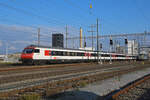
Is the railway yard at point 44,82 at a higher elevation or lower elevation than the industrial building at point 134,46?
lower

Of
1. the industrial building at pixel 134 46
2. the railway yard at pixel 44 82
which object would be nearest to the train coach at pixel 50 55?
the railway yard at pixel 44 82

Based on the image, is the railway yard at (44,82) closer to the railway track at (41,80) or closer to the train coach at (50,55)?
the railway track at (41,80)

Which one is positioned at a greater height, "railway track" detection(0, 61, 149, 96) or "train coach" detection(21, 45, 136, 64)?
"train coach" detection(21, 45, 136, 64)

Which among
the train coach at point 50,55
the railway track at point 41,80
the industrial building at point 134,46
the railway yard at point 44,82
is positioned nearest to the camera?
the railway yard at point 44,82

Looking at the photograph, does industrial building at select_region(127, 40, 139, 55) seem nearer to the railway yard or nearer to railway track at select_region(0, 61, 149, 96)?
the railway yard

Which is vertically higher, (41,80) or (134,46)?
(134,46)

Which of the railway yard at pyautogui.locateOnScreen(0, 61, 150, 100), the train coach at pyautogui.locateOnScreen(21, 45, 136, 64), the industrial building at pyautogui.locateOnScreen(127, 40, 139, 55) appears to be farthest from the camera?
the industrial building at pyautogui.locateOnScreen(127, 40, 139, 55)

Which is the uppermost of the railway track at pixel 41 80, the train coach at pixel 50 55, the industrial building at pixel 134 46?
the industrial building at pixel 134 46

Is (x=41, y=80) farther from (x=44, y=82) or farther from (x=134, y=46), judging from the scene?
(x=134, y=46)

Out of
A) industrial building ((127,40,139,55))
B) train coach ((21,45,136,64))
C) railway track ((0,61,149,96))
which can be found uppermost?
industrial building ((127,40,139,55))

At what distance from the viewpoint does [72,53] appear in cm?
3497

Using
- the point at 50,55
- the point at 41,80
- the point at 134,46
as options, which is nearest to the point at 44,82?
the point at 41,80

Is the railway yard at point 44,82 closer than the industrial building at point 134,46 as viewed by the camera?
Yes

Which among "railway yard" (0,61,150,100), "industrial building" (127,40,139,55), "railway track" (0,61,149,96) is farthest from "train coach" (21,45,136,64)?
"industrial building" (127,40,139,55)
